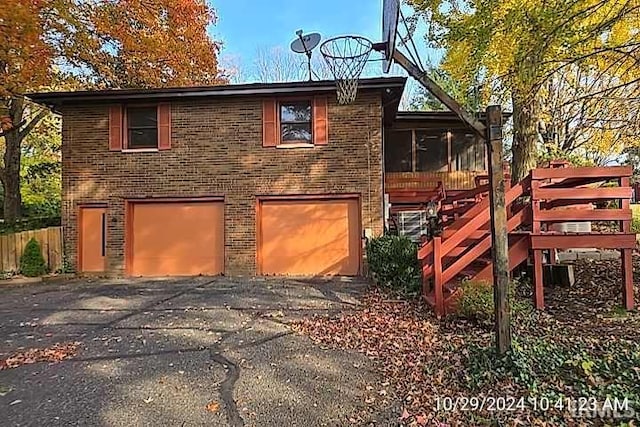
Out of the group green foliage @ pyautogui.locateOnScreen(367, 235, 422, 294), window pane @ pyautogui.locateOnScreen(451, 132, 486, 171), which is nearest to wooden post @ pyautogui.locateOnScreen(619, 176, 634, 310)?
green foliage @ pyautogui.locateOnScreen(367, 235, 422, 294)

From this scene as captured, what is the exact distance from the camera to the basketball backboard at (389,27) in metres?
5.00

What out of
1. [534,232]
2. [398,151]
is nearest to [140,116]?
[398,151]

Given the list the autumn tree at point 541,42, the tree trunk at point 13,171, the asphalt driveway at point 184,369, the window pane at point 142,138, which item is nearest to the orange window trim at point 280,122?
the window pane at point 142,138

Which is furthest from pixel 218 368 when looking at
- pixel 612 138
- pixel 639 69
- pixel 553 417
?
pixel 612 138

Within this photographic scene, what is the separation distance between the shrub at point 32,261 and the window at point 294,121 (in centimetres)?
736

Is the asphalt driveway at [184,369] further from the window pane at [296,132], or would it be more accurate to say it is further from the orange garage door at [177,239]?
the window pane at [296,132]

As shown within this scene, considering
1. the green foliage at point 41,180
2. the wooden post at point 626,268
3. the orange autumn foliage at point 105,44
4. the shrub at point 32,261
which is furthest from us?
the green foliage at point 41,180

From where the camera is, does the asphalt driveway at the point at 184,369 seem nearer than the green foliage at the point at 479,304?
Yes

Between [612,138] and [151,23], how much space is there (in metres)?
16.4

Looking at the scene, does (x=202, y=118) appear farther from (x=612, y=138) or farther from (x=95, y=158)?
(x=612, y=138)

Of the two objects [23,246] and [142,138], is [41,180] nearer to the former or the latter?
[23,246]

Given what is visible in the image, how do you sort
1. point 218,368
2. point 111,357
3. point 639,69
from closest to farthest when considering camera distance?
point 218,368, point 111,357, point 639,69

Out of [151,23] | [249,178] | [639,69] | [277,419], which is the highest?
[151,23]

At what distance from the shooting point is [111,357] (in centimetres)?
554
